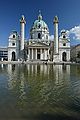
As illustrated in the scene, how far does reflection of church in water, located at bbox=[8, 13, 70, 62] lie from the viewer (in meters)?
108

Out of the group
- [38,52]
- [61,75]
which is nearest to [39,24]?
[38,52]

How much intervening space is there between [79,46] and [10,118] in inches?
5201

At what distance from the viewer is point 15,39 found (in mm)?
112375

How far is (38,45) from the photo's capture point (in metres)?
108

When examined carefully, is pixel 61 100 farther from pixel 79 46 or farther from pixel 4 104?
Answer: pixel 79 46

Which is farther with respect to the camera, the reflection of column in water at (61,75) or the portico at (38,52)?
the portico at (38,52)

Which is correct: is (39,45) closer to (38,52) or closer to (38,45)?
(38,45)

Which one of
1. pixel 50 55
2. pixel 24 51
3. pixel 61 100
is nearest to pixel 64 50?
pixel 50 55

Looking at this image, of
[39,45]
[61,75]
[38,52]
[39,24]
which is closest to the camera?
[61,75]

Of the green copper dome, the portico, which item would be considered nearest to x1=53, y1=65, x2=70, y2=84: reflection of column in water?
the portico

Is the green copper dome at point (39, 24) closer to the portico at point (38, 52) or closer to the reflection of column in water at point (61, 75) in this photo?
the portico at point (38, 52)

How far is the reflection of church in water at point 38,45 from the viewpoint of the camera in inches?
4232

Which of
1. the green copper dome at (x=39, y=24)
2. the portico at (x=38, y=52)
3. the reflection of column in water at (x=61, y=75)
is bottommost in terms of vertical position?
the reflection of column in water at (x=61, y=75)

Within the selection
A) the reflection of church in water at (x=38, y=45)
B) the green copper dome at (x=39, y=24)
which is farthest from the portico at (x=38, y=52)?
the green copper dome at (x=39, y=24)
